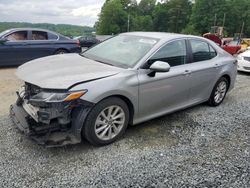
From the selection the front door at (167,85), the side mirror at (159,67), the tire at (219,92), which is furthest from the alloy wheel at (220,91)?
the side mirror at (159,67)

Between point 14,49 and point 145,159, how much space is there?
6.98m

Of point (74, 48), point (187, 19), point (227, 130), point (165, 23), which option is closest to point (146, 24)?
point (165, 23)

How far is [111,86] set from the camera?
3213 mm

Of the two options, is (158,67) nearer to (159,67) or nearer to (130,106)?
(159,67)

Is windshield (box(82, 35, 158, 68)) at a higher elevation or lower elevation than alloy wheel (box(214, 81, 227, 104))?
higher

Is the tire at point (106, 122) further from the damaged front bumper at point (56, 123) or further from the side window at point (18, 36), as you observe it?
the side window at point (18, 36)

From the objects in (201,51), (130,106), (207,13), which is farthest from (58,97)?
(207,13)

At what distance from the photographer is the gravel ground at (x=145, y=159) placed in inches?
109

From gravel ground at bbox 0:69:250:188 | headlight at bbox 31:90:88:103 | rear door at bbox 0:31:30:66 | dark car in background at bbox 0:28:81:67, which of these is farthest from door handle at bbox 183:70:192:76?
rear door at bbox 0:31:30:66

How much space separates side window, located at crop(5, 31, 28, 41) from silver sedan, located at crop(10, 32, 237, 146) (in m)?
5.24

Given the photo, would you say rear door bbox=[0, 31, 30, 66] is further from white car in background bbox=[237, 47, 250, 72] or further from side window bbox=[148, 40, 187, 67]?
white car in background bbox=[237, 47, 250, 72]

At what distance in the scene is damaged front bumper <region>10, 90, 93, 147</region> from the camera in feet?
9.68

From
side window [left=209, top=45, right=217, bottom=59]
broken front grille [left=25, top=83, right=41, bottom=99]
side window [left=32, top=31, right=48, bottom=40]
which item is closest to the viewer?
broken front grille [left=25, top=83, right=41, bottom=99]

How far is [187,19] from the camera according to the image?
72750 mm
